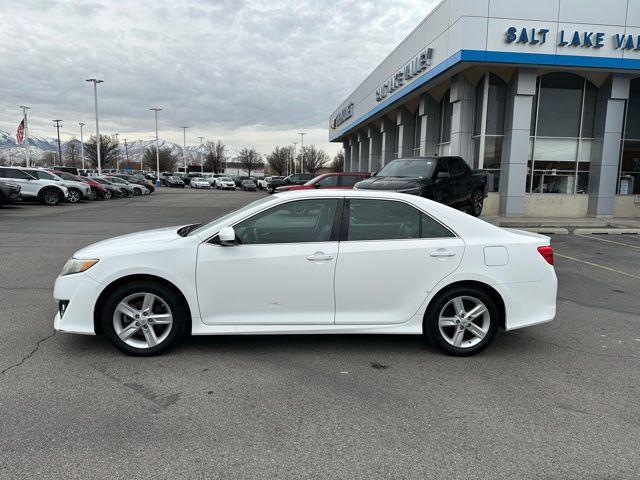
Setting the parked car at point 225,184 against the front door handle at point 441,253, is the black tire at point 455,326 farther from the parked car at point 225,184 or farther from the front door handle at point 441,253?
the parked car at point 225,184

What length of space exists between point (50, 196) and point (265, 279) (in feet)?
74.8

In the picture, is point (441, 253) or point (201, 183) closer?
point (441, 253)

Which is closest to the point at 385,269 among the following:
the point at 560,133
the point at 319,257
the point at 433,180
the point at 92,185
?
the point at 319,257

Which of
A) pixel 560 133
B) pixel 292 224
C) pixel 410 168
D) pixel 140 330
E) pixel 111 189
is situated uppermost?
pixel 560 133

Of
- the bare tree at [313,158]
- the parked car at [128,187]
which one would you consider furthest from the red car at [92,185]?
the bare tree at [313,158]

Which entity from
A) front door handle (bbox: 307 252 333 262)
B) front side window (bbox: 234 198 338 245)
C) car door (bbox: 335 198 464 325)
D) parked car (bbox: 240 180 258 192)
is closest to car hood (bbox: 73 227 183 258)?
front side window (bbox: 234 198 338 245)

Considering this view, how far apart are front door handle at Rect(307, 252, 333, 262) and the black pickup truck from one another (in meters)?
6.77

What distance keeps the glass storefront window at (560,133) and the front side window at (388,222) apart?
1556 centimetres

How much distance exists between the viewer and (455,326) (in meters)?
4.66

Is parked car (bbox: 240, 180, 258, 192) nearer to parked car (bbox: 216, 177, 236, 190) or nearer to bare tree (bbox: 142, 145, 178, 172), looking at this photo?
parked car (bbox: 216, 177, 236, 190)

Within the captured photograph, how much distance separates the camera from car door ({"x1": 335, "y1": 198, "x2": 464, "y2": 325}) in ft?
14.8

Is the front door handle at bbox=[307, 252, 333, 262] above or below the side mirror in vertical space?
below

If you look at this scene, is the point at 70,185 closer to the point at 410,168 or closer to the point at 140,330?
the point at 410,168

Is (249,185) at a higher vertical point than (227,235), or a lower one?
lower
